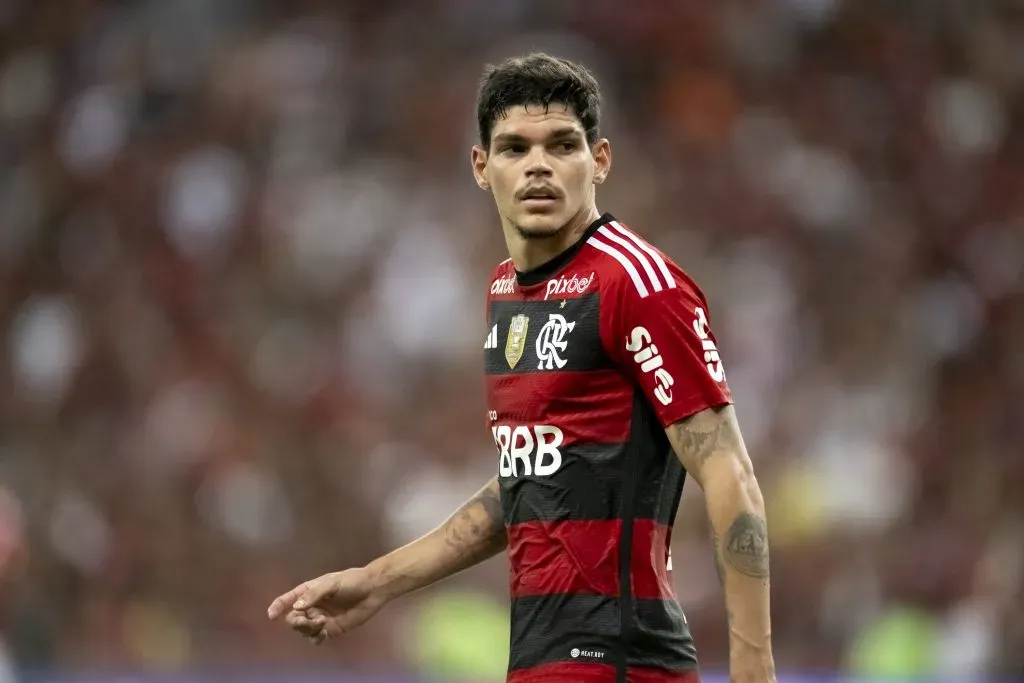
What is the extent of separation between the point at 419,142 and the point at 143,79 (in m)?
2.16

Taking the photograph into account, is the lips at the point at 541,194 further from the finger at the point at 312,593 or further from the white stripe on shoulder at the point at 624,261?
the finger at the point at 312,593

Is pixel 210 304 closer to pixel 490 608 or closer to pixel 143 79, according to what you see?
pixel 143 79

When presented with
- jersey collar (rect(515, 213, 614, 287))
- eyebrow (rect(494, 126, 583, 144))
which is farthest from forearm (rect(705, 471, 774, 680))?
eyebrow (rect(494, 126, 583, 144))

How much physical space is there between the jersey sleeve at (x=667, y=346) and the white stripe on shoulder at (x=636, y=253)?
22 mm

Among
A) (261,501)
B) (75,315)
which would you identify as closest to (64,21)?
(75,315)

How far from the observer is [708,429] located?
10.7 feet

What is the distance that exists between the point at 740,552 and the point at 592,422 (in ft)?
1.50

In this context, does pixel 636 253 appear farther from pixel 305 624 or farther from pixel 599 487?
pixel 305 624

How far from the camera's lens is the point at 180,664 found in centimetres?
930

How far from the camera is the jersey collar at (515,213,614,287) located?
3.59m

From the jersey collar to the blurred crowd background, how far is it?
4.81 metres

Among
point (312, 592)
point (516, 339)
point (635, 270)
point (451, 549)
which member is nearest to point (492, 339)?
point (516, 339)

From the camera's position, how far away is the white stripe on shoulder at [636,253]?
3357mm

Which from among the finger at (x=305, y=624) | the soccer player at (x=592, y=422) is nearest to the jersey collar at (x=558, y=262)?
the soccer player at (x=592, y=422)
